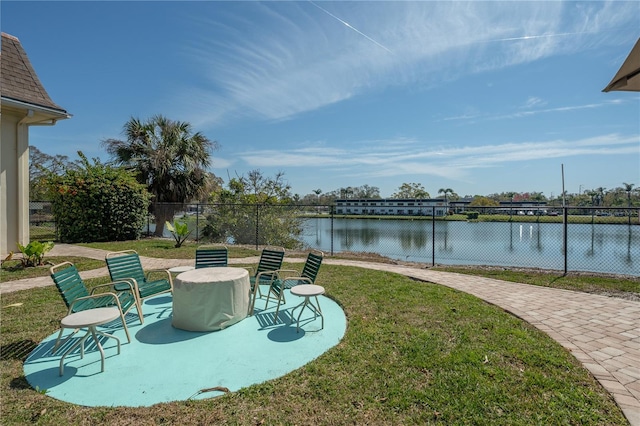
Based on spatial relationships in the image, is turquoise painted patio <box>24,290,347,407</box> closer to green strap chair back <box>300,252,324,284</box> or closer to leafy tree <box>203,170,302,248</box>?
green strap chair back <box>300,252,324,284</box>

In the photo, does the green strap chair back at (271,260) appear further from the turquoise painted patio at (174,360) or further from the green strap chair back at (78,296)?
the green strap chair back at (78,296)

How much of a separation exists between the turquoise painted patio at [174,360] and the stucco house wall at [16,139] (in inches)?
270

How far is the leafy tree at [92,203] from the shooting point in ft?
36.7

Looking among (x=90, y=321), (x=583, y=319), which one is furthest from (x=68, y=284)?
(x=583, y=319)

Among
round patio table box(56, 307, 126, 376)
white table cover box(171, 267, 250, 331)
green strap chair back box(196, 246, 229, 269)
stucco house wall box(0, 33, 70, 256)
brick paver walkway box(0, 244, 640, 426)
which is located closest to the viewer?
brick paver walkway box(0, 244, 640, 426)

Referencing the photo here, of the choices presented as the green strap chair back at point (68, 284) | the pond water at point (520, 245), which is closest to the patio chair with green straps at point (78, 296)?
the green strap chair back at point (68, 284)

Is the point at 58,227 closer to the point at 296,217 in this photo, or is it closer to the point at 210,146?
the point at 210,146

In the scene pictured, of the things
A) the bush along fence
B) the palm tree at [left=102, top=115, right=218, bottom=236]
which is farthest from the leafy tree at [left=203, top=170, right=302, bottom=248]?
the palm tree at [left=102, top=115, right=218, bottom=236]

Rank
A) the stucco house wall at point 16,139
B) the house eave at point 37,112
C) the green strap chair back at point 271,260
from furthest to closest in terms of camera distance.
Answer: the stucco house wall at point 16,139
the house eave at point 37,112
the green strap chair back at point 271,260

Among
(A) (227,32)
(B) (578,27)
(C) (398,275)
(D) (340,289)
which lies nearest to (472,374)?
(D) (340,289)

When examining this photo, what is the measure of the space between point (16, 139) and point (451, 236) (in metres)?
14.9

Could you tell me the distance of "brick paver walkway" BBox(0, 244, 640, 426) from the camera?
2729 mm

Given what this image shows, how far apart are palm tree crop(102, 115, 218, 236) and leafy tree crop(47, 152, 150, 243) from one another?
1.80 m

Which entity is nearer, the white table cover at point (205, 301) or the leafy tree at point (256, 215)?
the white table cover at point (205, 301)
